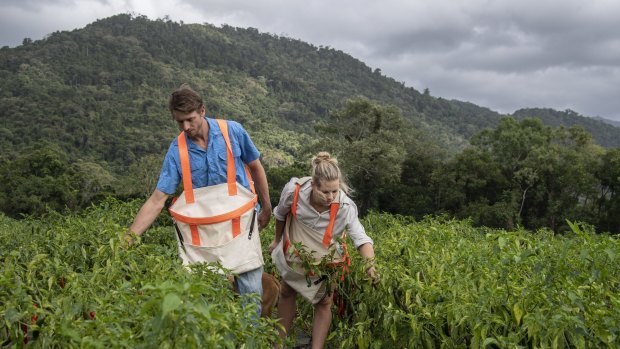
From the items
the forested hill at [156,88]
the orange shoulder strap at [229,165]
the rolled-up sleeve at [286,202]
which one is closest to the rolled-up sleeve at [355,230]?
the rolled-up sleeve at [286,202]

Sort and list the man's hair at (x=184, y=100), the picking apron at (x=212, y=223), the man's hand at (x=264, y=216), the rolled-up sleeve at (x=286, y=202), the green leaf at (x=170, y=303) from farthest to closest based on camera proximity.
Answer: the man's hand at (x=264, y=216)
the rolled-up sleeve at (x=286, y=202)
the picking apron at (x=212, y=223)
the man's hair at (x=184, y=100)
the green leaf at (x=170, y=303)

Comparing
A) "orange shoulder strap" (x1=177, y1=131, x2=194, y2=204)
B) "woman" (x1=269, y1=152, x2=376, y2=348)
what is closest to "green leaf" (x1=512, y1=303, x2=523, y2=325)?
"woman" (x1=269, y1=152, x2=376, y2=348)

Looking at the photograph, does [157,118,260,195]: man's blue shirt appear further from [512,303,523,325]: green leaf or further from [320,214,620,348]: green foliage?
[512,303,523,325]: green leaf

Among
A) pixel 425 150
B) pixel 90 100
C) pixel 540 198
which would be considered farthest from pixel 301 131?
pixel 540 198

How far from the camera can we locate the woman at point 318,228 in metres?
3.63

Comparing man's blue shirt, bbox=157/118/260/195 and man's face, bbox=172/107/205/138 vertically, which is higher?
man's face, bbox=172/107/205/138

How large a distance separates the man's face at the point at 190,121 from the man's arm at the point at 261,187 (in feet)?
1.60

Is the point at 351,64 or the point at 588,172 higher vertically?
the point at 351,64

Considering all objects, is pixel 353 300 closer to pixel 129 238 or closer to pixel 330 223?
pixel 330 223

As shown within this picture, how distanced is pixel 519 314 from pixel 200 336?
1.38m

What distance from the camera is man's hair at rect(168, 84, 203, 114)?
10.6 ft

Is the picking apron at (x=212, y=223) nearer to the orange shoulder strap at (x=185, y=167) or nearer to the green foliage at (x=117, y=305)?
the orange shoulder strap at (x=185, y=167)

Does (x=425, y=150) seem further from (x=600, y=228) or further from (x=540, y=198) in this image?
(x=600, y=228)

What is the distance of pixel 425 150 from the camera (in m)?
44.2
